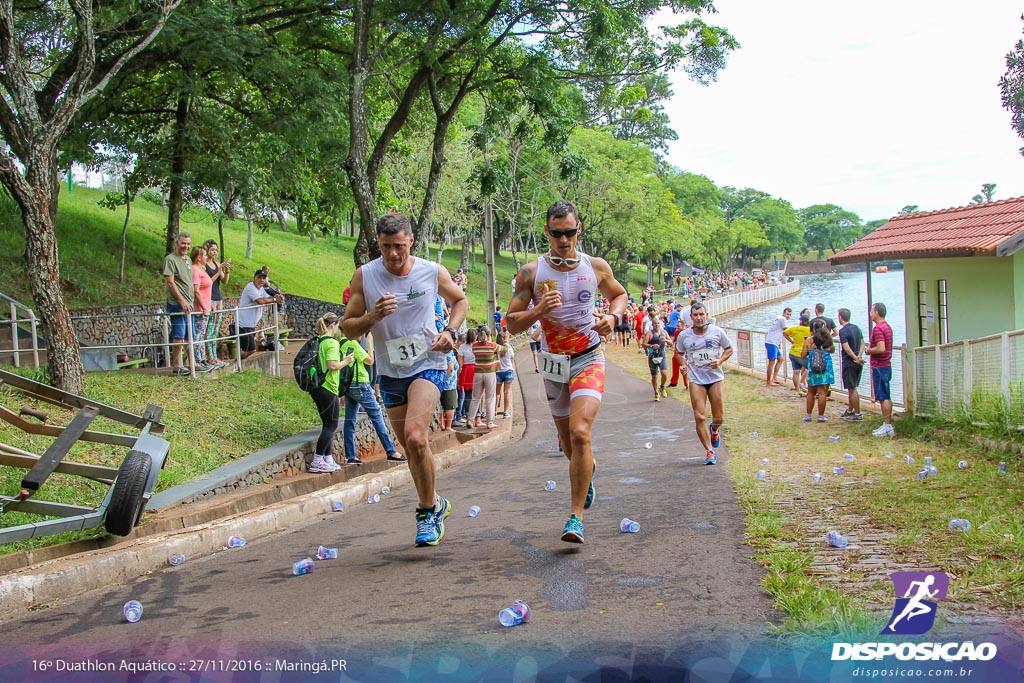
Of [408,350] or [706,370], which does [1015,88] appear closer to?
[706,370]

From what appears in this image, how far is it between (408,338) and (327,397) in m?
4.43

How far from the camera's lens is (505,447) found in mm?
14320

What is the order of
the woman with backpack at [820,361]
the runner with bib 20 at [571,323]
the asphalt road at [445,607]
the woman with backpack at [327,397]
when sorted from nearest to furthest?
the asphalt road at [445,607]
the runner with bib 20 at [571,323]
the woman with backpack at [327,397]
the woman with backpack at [820,361]

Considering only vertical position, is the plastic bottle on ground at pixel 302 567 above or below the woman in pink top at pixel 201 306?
below

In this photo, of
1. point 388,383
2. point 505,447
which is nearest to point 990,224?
point 505,447

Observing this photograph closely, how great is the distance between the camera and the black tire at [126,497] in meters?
6.04

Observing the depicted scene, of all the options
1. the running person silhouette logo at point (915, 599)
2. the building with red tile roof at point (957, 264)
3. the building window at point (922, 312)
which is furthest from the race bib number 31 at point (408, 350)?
the building window at point (922, 312)

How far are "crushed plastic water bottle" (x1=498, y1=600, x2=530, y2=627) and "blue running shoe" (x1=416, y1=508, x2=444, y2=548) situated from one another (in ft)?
6.13

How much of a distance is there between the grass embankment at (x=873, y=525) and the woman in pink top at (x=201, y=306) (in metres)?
7.85

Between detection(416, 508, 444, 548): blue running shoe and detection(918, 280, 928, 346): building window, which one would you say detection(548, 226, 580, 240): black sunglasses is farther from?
detection(918, 280, 928, 346): building window

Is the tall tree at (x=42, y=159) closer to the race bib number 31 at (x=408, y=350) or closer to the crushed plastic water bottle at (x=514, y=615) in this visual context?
the race bib number 31 at (x=408, y=350)

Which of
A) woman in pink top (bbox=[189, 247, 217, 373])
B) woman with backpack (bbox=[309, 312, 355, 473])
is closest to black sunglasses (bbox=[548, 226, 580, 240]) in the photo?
woman with backpack (bbox=[309, 312, 355, 473])

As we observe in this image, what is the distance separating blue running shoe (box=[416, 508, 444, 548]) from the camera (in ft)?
20.3

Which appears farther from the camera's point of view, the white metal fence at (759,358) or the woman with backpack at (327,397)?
the white metal fence at (759,358)
